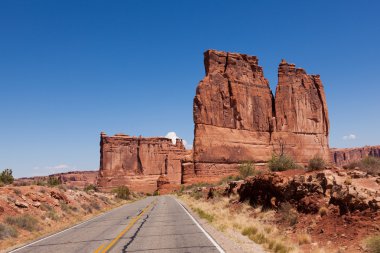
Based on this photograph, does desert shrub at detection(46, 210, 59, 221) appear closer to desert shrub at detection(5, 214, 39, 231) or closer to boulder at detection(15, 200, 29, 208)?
boulder at detection(15, 200, 29, 208)

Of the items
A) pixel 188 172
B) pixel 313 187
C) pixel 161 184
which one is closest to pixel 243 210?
pixel 313 187

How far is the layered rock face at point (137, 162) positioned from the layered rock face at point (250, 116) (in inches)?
1881

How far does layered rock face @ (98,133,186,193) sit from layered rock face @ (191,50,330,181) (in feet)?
157

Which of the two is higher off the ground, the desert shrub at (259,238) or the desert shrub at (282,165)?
the desert shrub at (282,165)

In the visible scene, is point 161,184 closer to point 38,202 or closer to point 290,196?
point 38,202

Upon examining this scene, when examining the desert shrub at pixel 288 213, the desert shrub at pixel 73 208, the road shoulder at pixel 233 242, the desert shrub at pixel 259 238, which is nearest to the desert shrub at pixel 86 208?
the desert shrub at pixel 73 208

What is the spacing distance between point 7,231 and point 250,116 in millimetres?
72116

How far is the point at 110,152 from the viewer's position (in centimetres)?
12925

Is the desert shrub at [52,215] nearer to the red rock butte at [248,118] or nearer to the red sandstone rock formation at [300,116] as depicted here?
the red rock butte at [248,118]

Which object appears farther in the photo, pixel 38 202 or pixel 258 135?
pixel 258 135

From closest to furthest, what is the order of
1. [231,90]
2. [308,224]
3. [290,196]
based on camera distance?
[308,224] < [290,196] < [231,90]

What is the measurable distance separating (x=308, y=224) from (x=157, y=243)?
5.66 m

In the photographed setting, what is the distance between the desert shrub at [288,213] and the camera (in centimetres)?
1421

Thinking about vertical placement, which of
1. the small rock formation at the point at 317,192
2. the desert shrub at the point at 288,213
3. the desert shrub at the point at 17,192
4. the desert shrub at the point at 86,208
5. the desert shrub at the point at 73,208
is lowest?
the desert shrub at the point at 86,208
